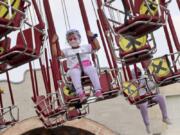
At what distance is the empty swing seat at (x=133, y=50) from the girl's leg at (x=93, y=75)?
46 cm

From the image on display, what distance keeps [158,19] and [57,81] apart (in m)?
1.91

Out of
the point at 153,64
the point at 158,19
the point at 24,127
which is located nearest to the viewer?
the point at 158,19

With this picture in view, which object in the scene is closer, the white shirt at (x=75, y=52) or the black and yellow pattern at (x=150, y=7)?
the black and yellow pattern at (x=150, y=7)

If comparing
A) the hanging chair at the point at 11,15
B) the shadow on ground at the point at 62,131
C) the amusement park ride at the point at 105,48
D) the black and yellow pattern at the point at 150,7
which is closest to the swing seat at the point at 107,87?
the amusement park ride at the point at 105,48

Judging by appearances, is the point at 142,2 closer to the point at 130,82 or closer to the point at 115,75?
the point at 115,75

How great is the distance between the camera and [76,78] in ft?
23.4

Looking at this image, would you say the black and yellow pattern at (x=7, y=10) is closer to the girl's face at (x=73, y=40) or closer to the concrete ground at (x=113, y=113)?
the girl's face at (x=73, y=40)

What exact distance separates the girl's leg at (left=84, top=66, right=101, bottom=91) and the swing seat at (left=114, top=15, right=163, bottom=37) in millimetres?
1140

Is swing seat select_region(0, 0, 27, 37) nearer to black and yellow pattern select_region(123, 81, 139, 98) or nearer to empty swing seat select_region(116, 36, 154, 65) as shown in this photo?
empty swing seat select_region(116, 36, 154, 65)

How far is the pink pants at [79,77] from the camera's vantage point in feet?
23.5

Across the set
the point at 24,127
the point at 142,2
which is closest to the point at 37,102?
the point at 142,2

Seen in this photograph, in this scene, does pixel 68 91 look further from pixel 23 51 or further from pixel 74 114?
pixel 74 114

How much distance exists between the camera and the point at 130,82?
8172 mm

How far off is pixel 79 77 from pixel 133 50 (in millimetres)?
797
